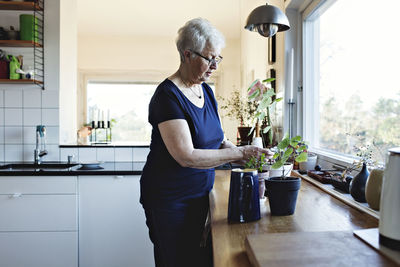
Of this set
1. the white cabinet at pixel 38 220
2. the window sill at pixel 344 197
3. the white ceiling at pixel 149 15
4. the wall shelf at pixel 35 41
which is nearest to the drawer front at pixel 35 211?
the white cabinet at pixel 38 220

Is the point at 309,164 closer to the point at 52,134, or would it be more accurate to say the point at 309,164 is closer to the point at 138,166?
the point at 138,166

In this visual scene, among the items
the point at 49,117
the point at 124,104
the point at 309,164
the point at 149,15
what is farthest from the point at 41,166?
the point at 124,104

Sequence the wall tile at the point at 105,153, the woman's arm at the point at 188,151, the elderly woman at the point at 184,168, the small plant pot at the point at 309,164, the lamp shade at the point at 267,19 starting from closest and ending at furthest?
1. the woman's arm at the point at 188,151
2. the elderly woman at the point at 184,168
3. the lamp shade at the point at 267,19
4. the small plant pot at the point at 309,164
5. the wall tile at the point at 105,153

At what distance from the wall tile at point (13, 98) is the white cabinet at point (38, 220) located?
0.78m

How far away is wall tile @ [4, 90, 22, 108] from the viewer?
2805mm

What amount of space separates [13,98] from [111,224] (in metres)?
1.38

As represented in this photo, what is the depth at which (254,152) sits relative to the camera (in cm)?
128

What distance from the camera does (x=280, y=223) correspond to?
1.04 metres

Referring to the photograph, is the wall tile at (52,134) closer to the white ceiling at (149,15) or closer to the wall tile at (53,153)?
the wall tile at (53,153)

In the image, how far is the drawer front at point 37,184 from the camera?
2.28 meters

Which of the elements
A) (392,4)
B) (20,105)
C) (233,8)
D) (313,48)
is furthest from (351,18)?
(233,8)

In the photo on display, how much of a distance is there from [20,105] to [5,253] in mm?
1165

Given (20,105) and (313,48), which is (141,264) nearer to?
(20,105)

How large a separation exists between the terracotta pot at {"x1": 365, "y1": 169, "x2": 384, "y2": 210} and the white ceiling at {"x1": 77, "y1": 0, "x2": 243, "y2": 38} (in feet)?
12.0
